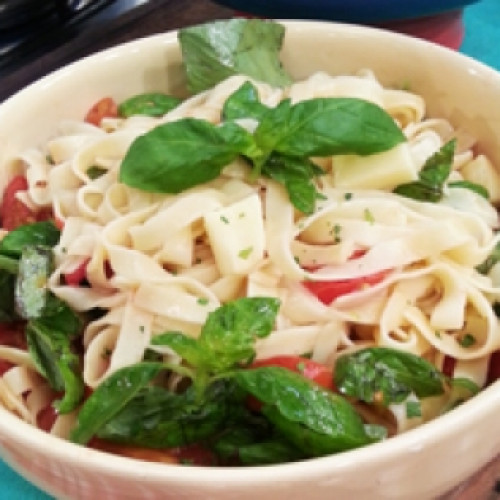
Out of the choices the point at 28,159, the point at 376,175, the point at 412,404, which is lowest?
the point at 412,404

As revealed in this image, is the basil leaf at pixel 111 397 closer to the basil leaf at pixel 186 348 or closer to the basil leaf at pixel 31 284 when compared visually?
the basil leaf at pixel 186 348

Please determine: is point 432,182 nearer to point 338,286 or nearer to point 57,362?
Result: point 338,286

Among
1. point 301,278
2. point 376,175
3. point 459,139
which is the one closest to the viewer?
point 301,278

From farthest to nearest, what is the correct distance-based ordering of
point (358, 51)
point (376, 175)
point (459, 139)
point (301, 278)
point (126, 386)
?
point (358, 51) → point (459, 139) → point (376, 175) → point (301, 278) → point (126, 386)

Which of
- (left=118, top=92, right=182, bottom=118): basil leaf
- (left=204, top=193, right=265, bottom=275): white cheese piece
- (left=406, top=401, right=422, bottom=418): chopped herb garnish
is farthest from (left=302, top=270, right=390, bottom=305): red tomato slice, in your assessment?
(left=118, top=92, right=182, bottom=118): basil leaf

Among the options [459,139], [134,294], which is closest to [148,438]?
[134,294]

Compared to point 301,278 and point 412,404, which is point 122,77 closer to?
point 301,278

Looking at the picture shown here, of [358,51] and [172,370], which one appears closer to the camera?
[172,370]
